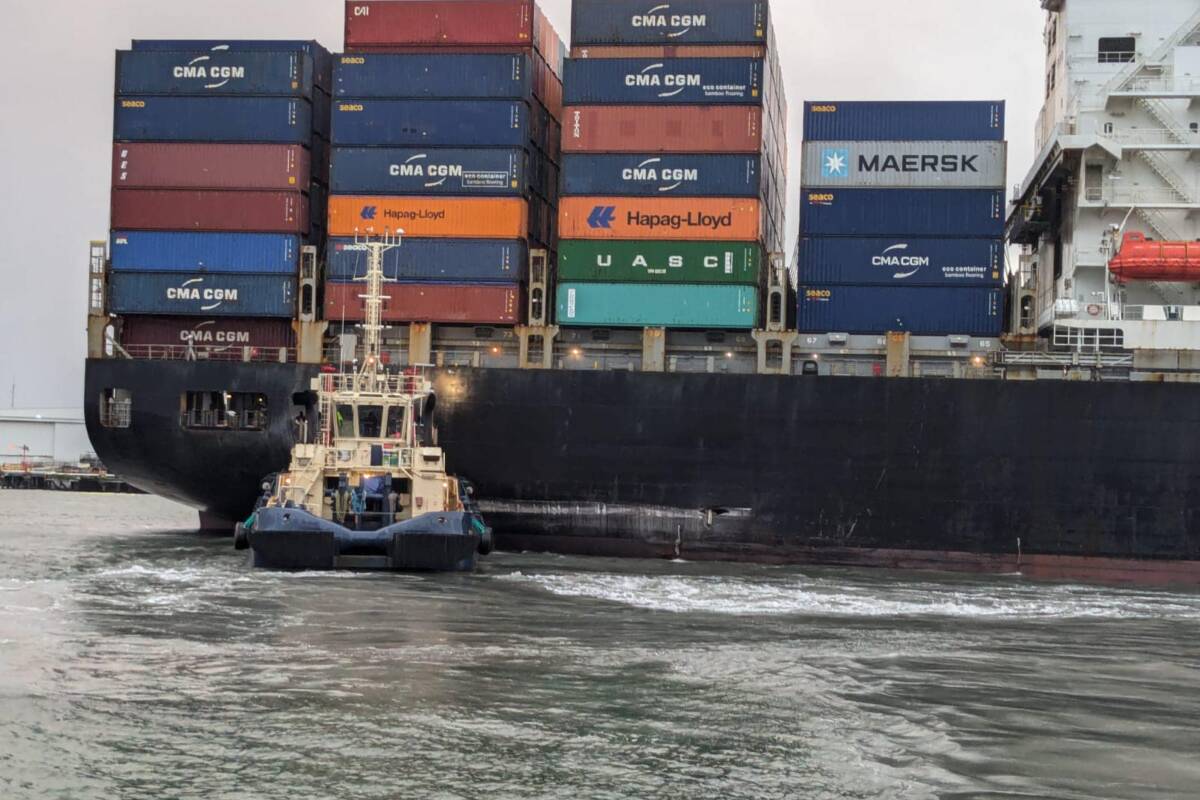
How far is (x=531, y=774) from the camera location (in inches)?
493

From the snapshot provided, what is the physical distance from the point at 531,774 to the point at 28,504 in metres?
61.6

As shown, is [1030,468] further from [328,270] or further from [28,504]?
[28,504]

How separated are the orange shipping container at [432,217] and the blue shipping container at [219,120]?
2098 mm

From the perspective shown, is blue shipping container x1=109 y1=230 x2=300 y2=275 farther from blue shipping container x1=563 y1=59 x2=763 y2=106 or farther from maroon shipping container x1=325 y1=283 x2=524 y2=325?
blue shipping container x1=563 y1=59 x2=763 y2=106

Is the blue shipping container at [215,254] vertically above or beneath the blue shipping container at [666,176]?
beneath

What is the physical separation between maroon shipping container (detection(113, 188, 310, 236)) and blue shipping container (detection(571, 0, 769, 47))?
797cm

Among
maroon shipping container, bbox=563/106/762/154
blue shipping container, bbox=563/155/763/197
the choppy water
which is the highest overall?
maroon shipping container, bbox=563/106/762/154

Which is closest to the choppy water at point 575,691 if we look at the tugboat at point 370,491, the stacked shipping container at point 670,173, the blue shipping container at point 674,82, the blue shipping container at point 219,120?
the tugboat at point 370,491

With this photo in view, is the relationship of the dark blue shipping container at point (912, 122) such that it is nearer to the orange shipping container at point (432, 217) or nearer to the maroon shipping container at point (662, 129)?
the maroon shipping container at point (662, 129)

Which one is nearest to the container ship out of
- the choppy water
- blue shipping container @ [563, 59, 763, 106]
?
blue shipping container @ [563, 59, 763, 106]

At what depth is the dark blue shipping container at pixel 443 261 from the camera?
3484cm

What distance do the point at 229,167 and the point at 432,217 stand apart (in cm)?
510

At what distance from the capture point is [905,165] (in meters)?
34.5

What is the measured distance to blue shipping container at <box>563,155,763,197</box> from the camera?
114ft
